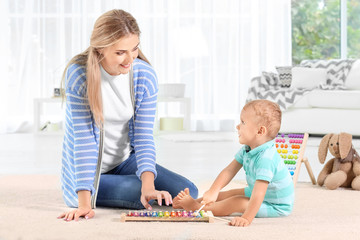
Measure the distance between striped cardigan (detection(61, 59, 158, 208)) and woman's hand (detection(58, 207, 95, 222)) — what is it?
0.08 meters

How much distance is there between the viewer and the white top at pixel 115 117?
212 centimetres

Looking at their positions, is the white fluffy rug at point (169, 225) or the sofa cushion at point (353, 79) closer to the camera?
the white fluffy rug at point (169, 225)

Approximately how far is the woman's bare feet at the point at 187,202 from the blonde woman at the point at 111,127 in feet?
0.19

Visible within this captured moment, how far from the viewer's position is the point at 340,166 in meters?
2.73

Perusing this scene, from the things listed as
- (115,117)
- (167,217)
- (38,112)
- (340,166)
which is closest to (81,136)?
(115,117)

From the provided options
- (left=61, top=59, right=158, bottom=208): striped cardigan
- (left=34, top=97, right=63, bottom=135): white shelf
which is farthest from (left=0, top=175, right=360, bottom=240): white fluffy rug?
(left=34, top=97, right=63, bottom=135): white shelf

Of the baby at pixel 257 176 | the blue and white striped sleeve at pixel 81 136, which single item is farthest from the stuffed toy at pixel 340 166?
the blue and white striped sleeve at pixel 81 136

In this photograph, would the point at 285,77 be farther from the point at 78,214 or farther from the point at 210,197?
the point at 78,214

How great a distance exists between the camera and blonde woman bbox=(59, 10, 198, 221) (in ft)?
6.40

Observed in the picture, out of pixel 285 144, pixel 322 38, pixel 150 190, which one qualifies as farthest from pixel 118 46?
pixel 322 38

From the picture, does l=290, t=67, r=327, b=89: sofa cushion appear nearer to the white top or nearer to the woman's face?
the white top

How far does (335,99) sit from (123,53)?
3586 mm

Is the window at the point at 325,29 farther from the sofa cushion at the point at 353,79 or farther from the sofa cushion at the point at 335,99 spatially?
the sofa cushion at the point at 335,99

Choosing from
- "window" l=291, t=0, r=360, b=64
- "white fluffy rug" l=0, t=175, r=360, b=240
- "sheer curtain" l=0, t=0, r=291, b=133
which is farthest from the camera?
"window" l=291, t=0, r=360, b=64
